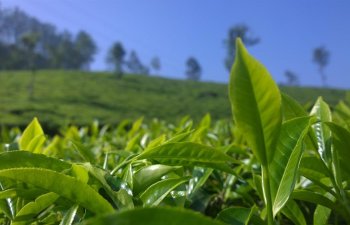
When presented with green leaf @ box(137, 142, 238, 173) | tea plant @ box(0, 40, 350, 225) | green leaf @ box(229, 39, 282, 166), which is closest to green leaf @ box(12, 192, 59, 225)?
tea plant @ box(0, 40, 350, 225)

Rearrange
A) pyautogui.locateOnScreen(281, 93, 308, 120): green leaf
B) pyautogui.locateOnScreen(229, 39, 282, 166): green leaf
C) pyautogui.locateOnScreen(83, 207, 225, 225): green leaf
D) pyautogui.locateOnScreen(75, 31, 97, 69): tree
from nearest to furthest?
1. pyautogui.locateOnScreen(83, 207, 225, 225): green leaf
2. pyautogui.locateOnScreen(229, 39, 282, 166): green leaf
3. pyautogui.locateOnScreen(281, 93, 308, 120): green leaf
4. pyautogui.locateOnScreen(75, 31, 97, 69): tree

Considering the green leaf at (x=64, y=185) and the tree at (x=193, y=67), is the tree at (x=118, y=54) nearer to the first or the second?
the tree at (x=193, y=67)

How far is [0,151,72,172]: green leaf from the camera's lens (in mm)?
501

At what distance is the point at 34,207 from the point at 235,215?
0.74 ft

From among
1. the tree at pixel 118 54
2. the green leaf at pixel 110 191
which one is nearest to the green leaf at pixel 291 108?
the green leaf at pixel 110 191

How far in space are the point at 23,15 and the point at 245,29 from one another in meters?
39.2

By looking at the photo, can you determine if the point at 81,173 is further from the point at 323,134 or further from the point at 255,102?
the point at 323,134

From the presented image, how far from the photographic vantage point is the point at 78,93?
25328mm

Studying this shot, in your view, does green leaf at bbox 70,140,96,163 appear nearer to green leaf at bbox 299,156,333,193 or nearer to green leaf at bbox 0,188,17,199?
green leaf at bbox 0,188,17,199

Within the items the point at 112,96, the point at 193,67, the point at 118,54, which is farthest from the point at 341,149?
the point at 193,67

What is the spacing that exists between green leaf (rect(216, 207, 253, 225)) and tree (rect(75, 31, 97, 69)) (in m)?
56.7

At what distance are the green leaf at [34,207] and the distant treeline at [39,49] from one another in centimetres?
4211

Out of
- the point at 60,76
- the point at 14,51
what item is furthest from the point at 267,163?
the point at 14,51

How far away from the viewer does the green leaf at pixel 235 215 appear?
48cm
